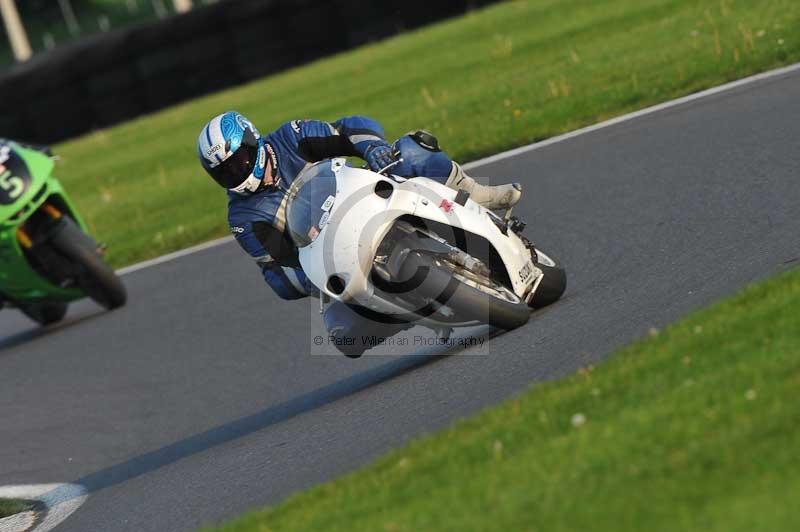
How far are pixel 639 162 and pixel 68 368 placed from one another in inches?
174

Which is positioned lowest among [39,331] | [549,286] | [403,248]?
[39,331]

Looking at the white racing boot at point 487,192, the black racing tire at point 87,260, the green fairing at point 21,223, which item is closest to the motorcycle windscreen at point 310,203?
the white racing boot at point 487,192

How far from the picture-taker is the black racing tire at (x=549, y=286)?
7.43 meters

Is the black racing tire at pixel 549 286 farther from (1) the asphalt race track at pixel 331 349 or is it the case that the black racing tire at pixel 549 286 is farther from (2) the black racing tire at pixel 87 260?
(2) the black racing tire at pixel 87 260

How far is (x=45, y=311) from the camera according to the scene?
12117 mm

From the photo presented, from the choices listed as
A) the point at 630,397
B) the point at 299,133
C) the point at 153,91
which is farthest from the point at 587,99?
the point at 153,91

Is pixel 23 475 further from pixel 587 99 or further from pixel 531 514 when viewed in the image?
pixel 587 99

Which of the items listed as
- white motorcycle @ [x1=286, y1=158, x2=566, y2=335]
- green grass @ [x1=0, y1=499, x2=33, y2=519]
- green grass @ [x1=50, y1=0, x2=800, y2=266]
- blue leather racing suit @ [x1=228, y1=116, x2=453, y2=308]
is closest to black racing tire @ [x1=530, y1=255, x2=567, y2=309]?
white motorcycle @ [x1=286, y1=158, x2=566, y2=335]

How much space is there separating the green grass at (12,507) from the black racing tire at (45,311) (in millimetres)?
4209

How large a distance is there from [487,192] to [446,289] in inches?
40.7

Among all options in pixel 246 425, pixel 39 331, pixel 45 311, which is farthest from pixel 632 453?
pixel 39 331

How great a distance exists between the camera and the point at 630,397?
16.3 feet

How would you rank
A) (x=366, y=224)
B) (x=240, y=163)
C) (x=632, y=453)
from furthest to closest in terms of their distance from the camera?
(x=240, y=163) < (x=366, y=224) < (x=632, y=453)

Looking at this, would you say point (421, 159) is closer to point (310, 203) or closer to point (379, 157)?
point (379, 157)
